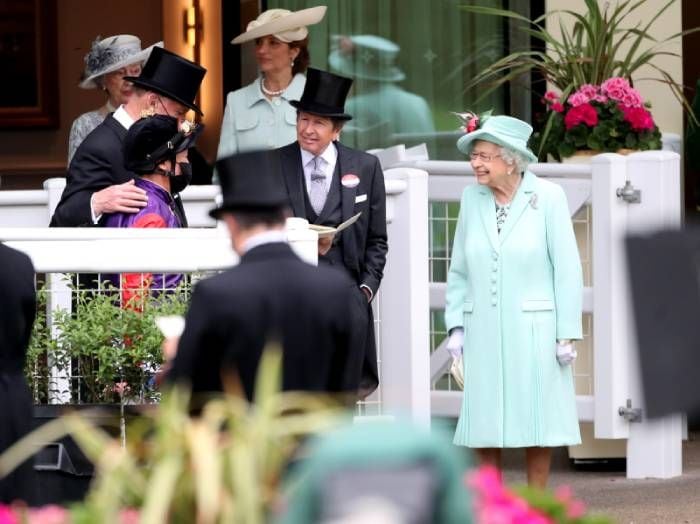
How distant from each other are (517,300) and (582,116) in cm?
200

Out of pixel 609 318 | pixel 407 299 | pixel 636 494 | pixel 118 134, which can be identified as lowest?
pixel 636 494

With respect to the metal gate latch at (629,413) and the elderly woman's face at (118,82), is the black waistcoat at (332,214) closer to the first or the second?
the elderly woman's face at (118,82)

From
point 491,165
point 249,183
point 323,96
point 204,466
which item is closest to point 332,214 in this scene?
point 323,96

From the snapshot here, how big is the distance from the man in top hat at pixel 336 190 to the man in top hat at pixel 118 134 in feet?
1.75

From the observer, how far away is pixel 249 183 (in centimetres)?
470

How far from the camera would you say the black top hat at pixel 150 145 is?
22.8ft

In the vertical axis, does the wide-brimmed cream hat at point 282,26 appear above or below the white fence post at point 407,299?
above

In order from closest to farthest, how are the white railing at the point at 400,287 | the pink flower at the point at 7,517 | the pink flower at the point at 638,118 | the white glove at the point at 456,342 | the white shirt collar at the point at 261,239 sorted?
1. the pink flower at the point at 7,517
2. the white shirt collar at the point at 261,239
3. the white glove at the point at 456,342
4. the white railing at the point at 400,287
5. the pink flower at the point at 638,118

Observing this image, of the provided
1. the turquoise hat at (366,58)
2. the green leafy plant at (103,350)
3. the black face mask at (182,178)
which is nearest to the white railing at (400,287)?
the black face mask at (182,178)

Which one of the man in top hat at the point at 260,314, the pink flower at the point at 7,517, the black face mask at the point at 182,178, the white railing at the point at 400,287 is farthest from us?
the white railing at the point at 400,287

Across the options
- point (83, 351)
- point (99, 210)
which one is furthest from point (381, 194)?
point (83, 351)

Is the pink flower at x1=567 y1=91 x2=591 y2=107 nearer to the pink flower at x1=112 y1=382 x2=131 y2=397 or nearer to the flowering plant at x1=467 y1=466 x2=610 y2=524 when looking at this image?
the pink flower at x1=112 y1=382 x2=131 y2=397

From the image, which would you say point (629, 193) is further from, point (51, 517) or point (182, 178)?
point (51, 517)

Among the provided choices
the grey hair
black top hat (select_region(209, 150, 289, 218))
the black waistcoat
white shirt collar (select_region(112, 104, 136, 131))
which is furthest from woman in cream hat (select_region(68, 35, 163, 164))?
black top hat (select_region(209, 150, 289, 218))
